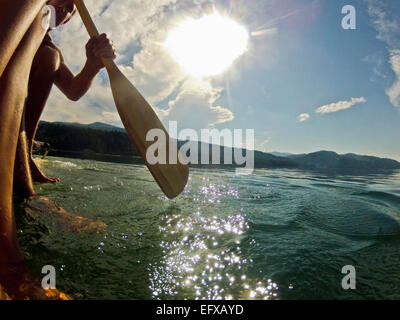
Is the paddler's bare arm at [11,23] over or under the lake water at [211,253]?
over

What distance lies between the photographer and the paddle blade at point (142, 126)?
2957 millimetres

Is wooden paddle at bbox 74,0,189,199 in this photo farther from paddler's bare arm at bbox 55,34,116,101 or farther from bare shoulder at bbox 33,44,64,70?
bare shoulder at bbox 33,44,64,70

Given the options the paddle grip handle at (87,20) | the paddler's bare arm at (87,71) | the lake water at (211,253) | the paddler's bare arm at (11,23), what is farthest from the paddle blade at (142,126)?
the paddler's bare arm at (11,23)

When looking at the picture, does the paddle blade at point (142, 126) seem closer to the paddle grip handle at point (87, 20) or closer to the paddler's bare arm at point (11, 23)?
the paddle grip handle at point (87, 20)

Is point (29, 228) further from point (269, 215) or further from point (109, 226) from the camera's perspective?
point (269, 215)

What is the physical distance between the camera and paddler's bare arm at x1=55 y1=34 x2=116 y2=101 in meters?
3.21

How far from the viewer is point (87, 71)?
144 inches

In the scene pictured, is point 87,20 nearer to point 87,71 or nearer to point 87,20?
point 87,20

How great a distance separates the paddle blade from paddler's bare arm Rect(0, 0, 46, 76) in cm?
164

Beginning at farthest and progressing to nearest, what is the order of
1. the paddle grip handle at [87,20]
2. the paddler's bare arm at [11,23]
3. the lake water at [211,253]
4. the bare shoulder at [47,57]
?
the bare shoulder at [47,57] → the paddle grip handle at [87,20] → the lake water at [211,253] → the paddler's bare arm at [11,23]

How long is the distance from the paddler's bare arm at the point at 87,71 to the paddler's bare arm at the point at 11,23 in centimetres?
173

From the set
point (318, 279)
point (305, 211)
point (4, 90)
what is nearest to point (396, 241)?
point (305, 211)

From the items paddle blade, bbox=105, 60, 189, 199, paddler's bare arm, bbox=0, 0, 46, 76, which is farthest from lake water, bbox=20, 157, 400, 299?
paddler's bare arm, bbox=0, 0, 46, 76

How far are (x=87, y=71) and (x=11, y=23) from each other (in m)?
2.38
